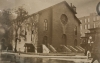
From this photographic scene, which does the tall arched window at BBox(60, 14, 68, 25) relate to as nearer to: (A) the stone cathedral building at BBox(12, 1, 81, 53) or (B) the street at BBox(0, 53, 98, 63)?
(A) the stone cathedral building at BBox(12, 1, 81, 53)

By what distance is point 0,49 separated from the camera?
4320 mm

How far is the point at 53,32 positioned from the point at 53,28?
0.30 feet

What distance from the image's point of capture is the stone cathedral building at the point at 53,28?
400 cm

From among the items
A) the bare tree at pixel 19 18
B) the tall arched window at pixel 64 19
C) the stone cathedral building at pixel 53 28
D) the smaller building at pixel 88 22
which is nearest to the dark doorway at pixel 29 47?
the stone cathedral building at pixel 53 28

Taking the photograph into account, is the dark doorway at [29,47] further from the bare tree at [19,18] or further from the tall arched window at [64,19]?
the tall arched window at [64,19]

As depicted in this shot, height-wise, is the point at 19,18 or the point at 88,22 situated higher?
the point at 19,18

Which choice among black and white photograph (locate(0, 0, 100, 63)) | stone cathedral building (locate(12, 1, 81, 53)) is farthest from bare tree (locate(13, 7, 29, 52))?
stone cathedral building (locate(12, 1, 81, 53))

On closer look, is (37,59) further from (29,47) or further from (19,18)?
(19,18)

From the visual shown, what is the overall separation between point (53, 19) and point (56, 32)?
306 millimetres

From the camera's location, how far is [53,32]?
4.07 m

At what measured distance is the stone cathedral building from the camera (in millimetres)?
3998

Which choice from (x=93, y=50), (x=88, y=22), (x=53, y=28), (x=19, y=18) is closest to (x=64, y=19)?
(x=53, y=28)

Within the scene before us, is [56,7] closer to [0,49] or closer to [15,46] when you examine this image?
[15,46]

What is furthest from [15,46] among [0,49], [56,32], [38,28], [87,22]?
[87,22]
